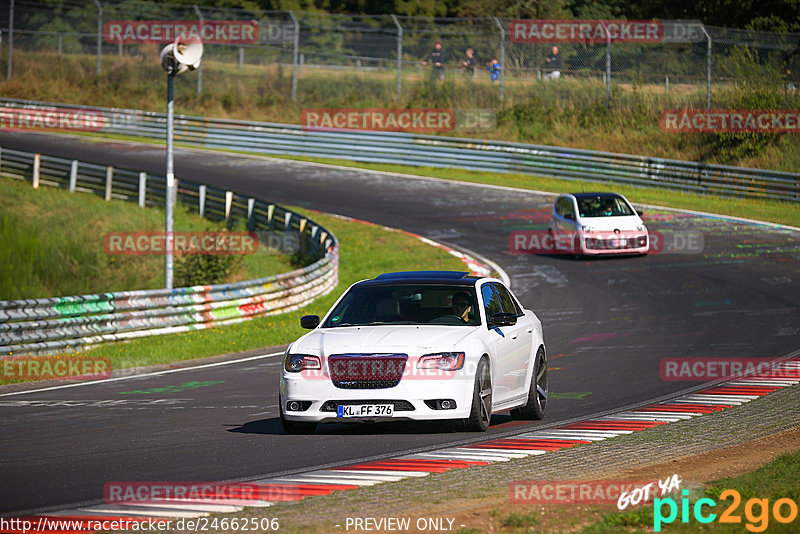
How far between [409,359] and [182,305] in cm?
1101

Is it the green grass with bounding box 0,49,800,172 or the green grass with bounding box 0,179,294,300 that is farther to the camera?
the green grass with bounding box 0,49,800,172

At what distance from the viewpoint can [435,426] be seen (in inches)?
Answer: 433

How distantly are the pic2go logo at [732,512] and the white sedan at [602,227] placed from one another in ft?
69.6

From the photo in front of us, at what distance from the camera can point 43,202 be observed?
124ft

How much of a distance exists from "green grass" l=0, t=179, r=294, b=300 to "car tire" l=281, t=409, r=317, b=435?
55.8 feet

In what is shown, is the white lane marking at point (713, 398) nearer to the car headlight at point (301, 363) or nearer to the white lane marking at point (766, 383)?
the white lane marking at point (766, 383)

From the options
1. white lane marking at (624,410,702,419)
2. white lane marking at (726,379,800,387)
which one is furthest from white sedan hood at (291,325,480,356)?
white lane marking at (726,379,800,387)

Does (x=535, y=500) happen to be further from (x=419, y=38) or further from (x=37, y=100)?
(x=37, y=100)

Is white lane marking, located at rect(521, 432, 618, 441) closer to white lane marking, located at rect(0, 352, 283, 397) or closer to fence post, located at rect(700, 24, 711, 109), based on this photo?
white lane marking, located at rect(0, 352, 283, 397)

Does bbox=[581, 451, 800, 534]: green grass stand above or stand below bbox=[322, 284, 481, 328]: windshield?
below

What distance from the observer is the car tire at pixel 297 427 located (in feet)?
34.4

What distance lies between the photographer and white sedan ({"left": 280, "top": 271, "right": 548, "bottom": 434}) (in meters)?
10.1

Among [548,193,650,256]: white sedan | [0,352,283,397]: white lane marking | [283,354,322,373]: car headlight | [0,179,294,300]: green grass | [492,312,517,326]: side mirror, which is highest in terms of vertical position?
[492,312,517,326]: side mirror

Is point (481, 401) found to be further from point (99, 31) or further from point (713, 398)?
point (99, 31)
